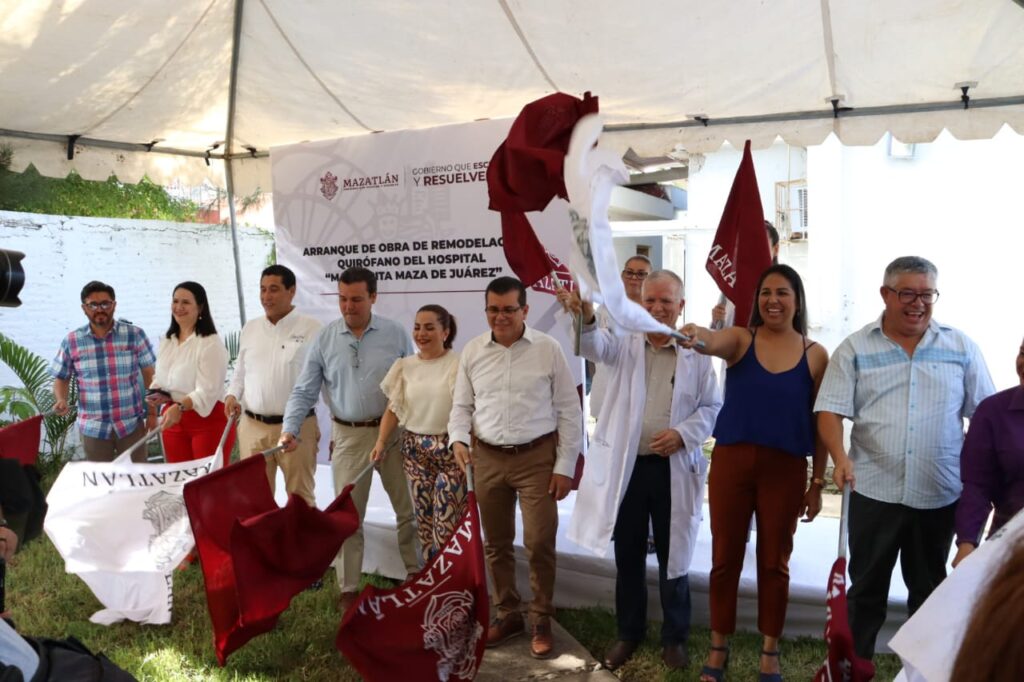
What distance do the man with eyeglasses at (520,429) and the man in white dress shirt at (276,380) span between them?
3.51 feet

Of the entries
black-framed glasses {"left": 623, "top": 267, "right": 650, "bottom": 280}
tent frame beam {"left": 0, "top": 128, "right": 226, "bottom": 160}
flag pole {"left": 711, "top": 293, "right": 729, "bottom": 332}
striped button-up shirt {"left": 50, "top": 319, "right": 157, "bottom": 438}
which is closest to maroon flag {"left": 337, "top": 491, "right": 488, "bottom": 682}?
flag pole {"left": 711, "top": 293, "right": 729, "bottom": 332}

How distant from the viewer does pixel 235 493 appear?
135 inches

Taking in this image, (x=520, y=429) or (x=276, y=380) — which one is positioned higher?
(x=276, y=380)

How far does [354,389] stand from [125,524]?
1.18 m

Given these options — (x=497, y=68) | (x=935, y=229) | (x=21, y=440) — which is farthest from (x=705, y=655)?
(x=935, y=229)

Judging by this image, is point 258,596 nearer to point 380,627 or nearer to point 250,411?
point 380,627

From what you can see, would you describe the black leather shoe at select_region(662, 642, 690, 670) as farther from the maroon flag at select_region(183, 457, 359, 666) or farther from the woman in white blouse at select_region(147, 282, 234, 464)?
the woman in white blouse at select_region(147, 282, 234, 464)

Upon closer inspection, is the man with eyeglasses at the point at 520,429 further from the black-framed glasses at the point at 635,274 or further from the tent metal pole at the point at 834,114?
the tent metal pole at the point at 834,114

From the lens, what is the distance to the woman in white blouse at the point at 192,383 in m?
4.59

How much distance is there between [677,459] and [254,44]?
3.33 meters

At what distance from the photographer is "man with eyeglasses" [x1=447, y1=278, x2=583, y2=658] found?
11.5 ft

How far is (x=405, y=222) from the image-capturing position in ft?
17.4

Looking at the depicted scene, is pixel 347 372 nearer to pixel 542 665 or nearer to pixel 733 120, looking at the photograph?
pixel 542 665

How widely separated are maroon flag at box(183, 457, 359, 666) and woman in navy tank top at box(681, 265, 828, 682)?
1.52 meters
